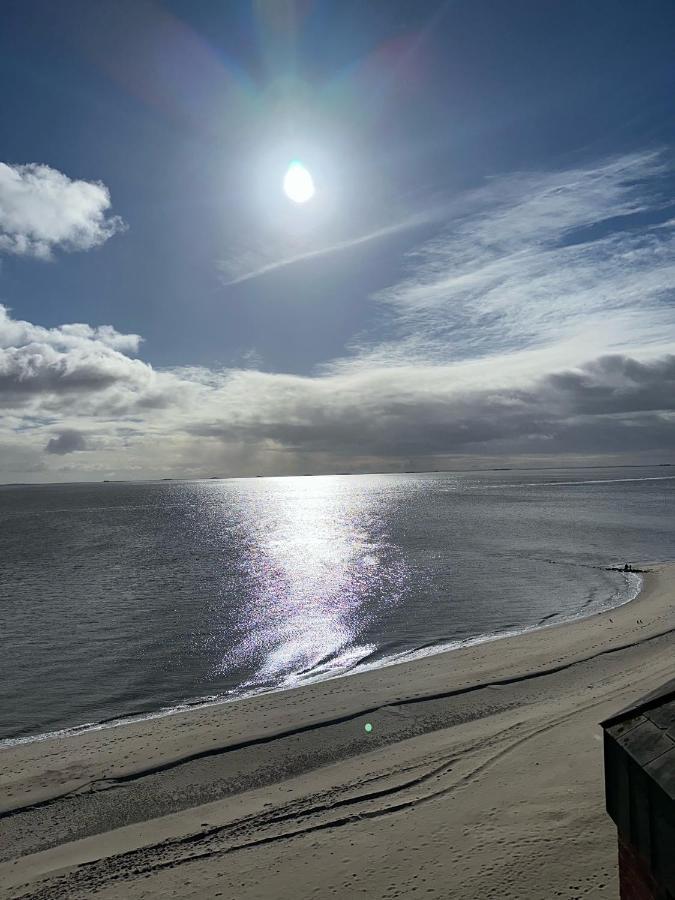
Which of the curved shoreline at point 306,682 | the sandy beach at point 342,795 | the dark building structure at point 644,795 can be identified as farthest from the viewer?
the curved shoreline at point 306,682

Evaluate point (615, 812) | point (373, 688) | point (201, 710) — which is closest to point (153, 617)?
point (201, 710)

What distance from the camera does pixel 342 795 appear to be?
14.4m

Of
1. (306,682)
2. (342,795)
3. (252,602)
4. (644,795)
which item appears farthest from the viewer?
(252,602)

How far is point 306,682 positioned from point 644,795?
797 inches

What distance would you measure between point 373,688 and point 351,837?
431 inches

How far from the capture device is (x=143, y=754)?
1789 cm

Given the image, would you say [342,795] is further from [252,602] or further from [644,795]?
[252,602]

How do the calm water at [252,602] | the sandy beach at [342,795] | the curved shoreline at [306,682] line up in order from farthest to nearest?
the calm water at [252,602] → the curved shoreline at [306,682] → the sandy beach at [342,795]

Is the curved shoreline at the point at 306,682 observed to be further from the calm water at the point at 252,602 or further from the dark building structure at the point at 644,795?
the dark building structure at the point at 644,795

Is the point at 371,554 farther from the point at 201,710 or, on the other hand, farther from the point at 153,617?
the point at 201,710

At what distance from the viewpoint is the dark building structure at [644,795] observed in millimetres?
5996

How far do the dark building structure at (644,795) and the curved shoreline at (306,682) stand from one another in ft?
61.0

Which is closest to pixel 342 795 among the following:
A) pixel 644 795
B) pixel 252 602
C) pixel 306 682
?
pixel 644 795

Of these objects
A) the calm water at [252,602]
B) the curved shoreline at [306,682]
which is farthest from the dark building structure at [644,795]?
the calm water at [252,602]
